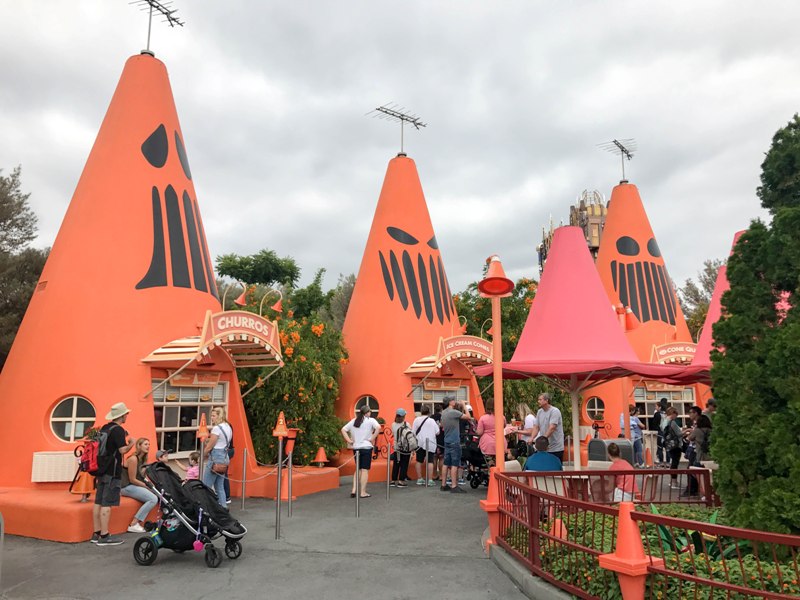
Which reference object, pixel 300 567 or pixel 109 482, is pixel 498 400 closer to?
pixel 300 567

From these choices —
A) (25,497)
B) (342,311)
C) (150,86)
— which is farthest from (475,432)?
(342,311)

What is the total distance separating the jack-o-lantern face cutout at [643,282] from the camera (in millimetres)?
20188

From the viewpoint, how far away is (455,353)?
561 inches

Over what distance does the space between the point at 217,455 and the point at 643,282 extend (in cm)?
1635

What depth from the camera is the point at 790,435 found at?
16.5 ft

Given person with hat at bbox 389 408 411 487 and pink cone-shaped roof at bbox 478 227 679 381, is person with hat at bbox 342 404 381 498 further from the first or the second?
pink cone-shaped roof at bbox 478 227 679 381

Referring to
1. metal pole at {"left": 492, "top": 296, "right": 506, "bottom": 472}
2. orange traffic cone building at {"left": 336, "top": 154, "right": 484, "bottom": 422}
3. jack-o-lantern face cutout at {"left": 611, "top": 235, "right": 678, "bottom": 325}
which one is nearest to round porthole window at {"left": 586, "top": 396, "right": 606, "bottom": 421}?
jack-o-lantern face cutout at {"left": 611, "top": 235, "right": 678, "bottom": 325}

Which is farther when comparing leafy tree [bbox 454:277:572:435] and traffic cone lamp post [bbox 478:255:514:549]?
leafy tree [bbox 454:277:572:435]

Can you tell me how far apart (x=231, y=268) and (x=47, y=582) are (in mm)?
31162

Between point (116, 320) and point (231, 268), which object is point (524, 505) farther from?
point (231, 268)

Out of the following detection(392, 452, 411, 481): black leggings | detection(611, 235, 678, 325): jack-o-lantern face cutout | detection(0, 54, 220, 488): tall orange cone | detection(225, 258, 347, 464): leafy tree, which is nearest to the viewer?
detection(0, 54, 220, 488): tall orange cone

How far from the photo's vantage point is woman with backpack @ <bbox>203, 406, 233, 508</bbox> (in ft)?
28.6

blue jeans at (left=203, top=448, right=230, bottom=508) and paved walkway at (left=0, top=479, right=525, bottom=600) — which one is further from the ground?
blue jeans at (left=203, top=448, right=230, bottom=508)

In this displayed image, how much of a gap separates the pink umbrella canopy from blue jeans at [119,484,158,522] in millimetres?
5187
